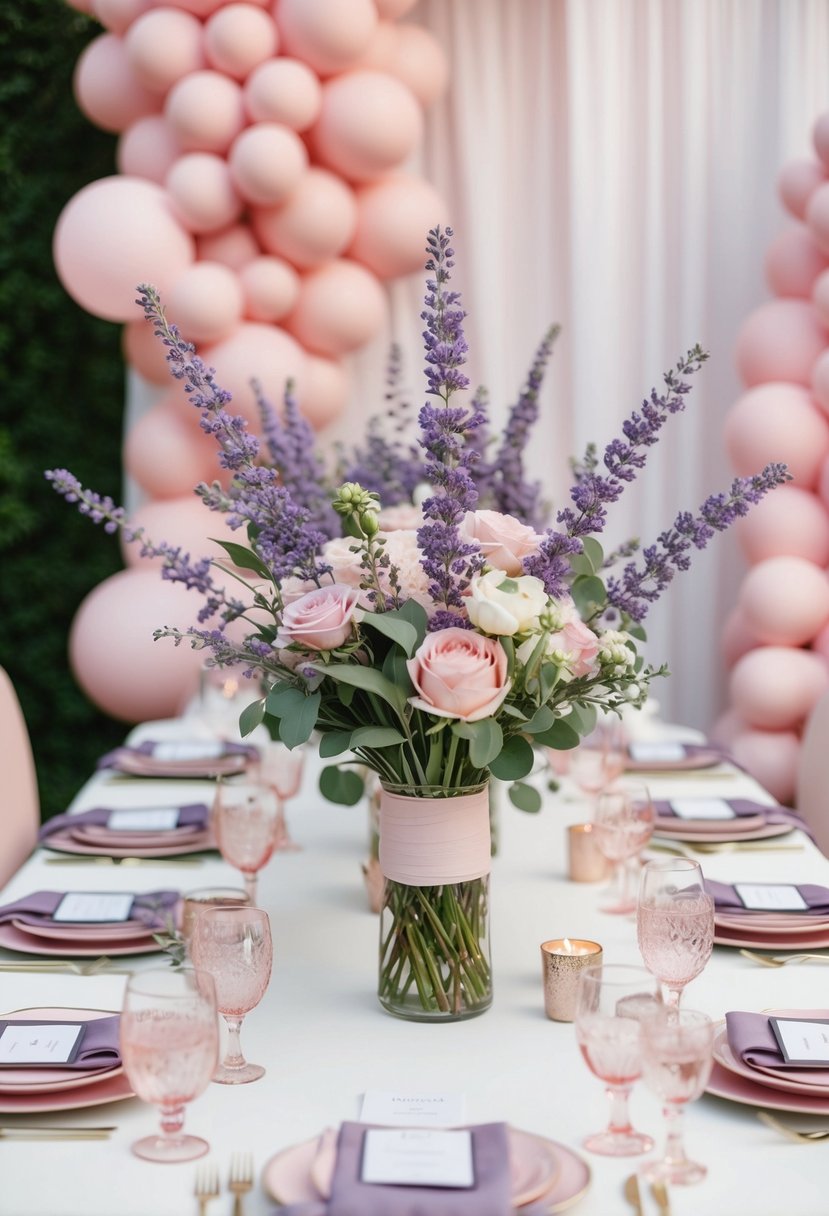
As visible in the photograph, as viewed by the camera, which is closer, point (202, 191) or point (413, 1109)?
point (413, 1109)

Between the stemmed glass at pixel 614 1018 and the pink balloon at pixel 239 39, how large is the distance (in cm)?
309

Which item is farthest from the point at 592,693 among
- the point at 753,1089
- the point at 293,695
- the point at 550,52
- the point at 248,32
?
the point at 550,52

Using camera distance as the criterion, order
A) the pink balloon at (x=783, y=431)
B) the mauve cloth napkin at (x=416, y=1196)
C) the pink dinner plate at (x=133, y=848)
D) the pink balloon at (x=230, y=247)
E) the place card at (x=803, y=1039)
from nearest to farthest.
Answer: the mauve cloth napkin at (x=416, y=1196), the place card at (x=803, y=1039), the pink dinner plate at (x=133, y=848), the pink balloon at (x=783, y=431), the pink balloon at (x=230, y=247)

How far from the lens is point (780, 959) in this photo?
5.09 feet

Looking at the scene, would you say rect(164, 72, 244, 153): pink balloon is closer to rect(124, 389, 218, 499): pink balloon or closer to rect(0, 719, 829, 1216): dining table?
rect(124, 389, 218, 499): pink balloon

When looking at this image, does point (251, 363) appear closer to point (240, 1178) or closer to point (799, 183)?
point (799, 183)

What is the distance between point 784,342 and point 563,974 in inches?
105

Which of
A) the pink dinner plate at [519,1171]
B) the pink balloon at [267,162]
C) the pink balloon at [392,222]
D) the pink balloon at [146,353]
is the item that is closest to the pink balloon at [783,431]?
the pink balloon at [392,222]

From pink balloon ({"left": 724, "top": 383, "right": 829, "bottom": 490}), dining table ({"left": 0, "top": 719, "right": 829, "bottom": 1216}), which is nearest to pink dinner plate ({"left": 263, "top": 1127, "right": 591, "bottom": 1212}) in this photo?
dining table ({"left": 0, "top": 719, "right": 829, "bottom": 1216})

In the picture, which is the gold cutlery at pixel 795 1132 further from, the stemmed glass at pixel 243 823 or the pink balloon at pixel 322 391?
the pink balloon at pixel 322 391

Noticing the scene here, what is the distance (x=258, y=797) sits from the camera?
5.58 ft

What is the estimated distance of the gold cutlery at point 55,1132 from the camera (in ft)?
3.74

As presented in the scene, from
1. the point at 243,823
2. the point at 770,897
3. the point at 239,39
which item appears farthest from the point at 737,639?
the point at 243,823

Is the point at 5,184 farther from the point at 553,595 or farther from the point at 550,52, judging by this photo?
the point at 553,595
